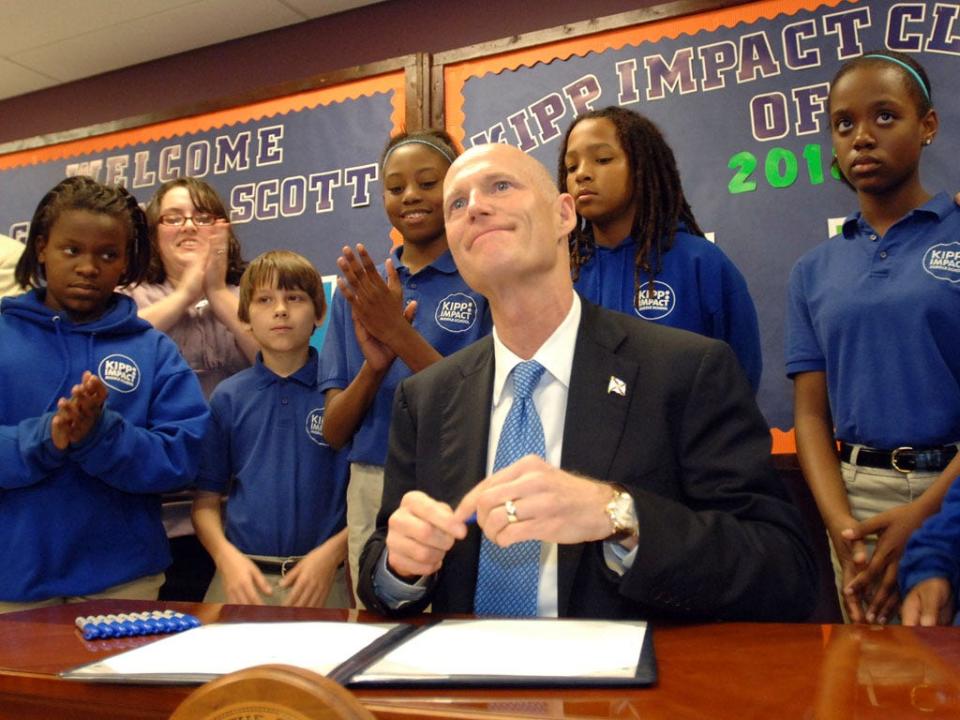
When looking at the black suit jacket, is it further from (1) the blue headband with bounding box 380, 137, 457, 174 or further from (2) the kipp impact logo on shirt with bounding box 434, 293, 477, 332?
(1) the blue headband with bounding box 380, 137, 457, 174

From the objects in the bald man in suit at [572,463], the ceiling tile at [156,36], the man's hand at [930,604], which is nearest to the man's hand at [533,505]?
the bald man in suit at [572,463]

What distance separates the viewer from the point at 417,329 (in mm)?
2469

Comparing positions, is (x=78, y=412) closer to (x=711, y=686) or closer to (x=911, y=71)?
(x=711, y=686)

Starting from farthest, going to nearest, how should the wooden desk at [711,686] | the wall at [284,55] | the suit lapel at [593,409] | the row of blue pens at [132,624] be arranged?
the wall at [284,55], the suit lapel at [593,409], the row of blue pens at [132,624], the wooden desk at [711,686]

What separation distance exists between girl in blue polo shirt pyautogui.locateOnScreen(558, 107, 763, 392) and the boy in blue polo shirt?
0.88 meters

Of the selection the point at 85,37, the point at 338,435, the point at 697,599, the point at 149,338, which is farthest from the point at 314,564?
the point at 85,37

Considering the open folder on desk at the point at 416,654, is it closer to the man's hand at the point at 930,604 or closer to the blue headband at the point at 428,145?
the man's hand at the point at 930,604

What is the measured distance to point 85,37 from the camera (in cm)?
427

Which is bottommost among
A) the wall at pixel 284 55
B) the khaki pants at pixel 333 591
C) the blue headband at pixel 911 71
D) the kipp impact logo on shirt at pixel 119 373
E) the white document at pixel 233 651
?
the khaki pants at pixel 333 591

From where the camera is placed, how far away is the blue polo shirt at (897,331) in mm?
2020

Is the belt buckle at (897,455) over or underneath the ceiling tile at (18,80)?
Result: underneath

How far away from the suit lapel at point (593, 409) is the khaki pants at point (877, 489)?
919 mm

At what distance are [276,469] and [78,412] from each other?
A: 68 cm

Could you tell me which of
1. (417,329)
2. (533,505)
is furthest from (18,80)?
(533,505)
